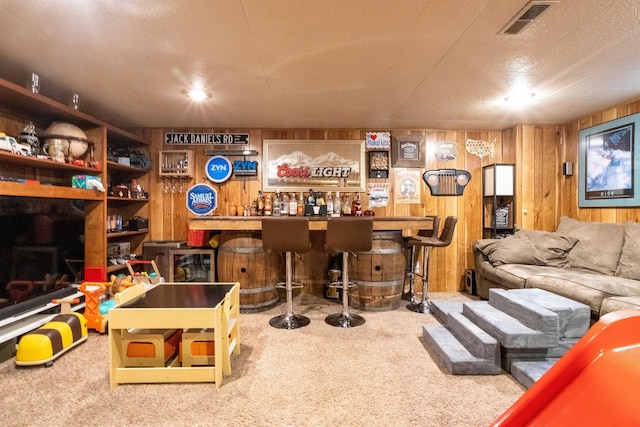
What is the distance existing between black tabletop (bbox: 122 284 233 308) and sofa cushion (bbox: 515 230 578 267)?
3.43 meters

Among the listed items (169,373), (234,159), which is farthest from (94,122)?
(169,373)

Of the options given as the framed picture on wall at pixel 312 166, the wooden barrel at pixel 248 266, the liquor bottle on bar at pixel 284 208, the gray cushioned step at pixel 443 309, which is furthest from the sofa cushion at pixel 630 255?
the liquor bottle on bar at pixel 284 208

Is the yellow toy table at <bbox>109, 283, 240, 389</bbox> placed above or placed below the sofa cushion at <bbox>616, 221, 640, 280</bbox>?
below

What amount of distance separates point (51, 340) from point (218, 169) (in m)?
2.57

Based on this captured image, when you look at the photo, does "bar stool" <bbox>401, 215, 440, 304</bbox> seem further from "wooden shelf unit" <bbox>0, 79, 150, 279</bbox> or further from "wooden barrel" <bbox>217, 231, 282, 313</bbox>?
"wooden shelf unit" <bbox>0, 79, 150, 279</bbox>

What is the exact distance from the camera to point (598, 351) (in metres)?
0.84

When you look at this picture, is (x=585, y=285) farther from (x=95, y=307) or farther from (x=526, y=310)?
(x=95, y=307)

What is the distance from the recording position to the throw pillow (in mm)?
3447

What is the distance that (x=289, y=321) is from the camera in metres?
2.94

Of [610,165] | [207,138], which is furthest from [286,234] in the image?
[610,165]

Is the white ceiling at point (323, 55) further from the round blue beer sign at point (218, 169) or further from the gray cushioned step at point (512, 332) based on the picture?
the gray cushioned step at point (512, 332)

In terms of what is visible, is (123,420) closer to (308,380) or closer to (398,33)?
(308,380)

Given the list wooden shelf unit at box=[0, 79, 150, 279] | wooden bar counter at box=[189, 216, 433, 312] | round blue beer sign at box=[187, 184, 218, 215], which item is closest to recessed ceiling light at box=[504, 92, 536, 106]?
wooden bar counter at box=[189, 216, 433, 312]

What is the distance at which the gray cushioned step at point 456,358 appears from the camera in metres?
2.09
